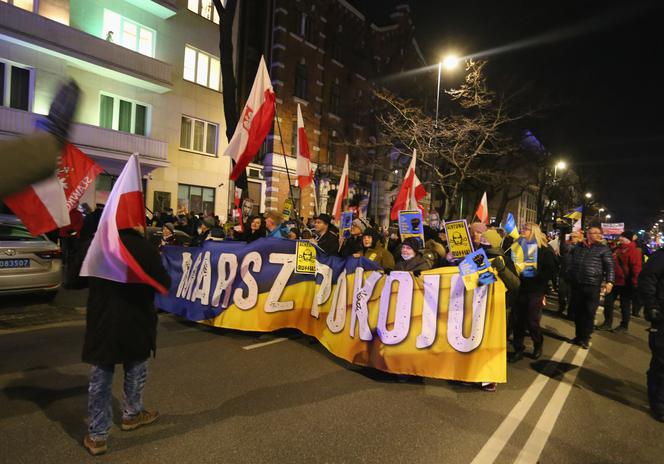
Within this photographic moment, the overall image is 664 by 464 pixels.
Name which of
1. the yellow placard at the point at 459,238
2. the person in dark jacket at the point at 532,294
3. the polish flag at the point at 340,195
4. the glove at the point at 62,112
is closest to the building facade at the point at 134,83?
the polish flag at the point at 340,195

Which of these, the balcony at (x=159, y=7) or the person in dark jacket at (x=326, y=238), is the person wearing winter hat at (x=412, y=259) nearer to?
the person in dark jacket at (x=326, y=238)

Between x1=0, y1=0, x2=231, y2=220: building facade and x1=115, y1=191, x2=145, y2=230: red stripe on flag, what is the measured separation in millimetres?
11668

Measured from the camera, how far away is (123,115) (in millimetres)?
18594

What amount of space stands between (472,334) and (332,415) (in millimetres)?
1827

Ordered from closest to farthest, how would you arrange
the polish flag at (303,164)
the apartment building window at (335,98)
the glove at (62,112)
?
1. the glove at (62,112)
2. the polish flag at (303,164)
3. the apartment building window at (335,98)

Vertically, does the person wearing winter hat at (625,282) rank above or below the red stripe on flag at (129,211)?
below

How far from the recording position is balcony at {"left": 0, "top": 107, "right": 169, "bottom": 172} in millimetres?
14672

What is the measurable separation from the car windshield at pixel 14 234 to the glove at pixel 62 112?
6303 mm

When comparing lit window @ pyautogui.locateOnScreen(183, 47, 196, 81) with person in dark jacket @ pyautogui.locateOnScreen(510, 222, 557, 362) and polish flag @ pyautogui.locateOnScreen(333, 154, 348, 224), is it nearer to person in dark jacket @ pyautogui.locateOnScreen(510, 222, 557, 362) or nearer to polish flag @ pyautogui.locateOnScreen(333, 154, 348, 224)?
polish flag @ pyautogui.locateOnScreen(333, 154, 348, 224)

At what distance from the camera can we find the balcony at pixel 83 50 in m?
14.6

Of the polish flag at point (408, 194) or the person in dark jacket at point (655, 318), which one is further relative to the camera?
the polish flag at point (408, 194)

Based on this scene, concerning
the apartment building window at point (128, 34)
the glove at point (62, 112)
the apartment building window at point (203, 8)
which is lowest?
the glove at point (62, 112)

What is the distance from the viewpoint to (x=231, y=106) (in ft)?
46.2

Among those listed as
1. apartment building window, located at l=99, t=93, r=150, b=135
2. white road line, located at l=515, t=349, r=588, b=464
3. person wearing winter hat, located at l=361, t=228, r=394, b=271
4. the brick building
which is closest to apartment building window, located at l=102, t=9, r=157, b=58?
apartment building window, located at l=99, t=93, r=150, b=135
